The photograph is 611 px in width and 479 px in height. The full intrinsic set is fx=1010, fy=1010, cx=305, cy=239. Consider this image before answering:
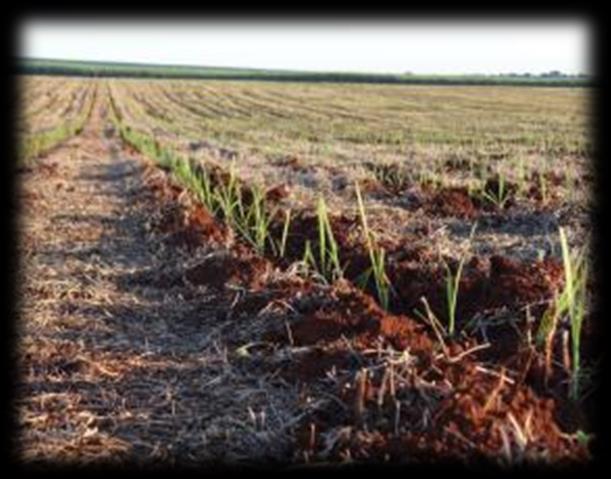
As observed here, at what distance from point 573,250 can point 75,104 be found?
1399 inches

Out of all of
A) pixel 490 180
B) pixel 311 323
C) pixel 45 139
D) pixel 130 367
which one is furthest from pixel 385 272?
pixel 45 139

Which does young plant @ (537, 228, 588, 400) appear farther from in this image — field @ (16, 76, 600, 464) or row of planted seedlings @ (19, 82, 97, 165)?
row of planted seedlings @ (19, 82, 97, 165)

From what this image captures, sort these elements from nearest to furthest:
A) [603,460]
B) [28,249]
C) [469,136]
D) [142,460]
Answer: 1. [603,460]
2. [142,460]
3. [28,249]
4. [469,136]

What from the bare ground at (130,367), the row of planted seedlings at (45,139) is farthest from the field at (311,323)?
the row of planted seedlings at (45,139)

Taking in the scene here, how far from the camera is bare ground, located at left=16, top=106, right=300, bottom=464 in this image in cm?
411

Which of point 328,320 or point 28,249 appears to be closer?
point 328,320

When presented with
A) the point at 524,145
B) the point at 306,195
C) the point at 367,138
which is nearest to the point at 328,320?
the point at 306,195

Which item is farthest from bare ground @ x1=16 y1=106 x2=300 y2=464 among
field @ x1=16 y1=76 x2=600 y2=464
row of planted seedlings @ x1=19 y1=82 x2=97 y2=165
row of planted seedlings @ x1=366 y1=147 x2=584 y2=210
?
row of planted seedlings @ x1=19 y1=82 x2=97 y2=165

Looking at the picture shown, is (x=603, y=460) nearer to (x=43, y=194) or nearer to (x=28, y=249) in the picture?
(x=28, y=249)

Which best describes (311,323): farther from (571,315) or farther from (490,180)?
(490,180)

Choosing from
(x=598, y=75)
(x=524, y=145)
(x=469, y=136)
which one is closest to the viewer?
(x=598, y=75)

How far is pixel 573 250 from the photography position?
785 centimetres

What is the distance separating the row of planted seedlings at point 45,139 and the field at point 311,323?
519 cm

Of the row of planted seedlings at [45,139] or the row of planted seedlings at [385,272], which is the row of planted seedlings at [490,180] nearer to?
the row of planted seedlings at [385,272]
